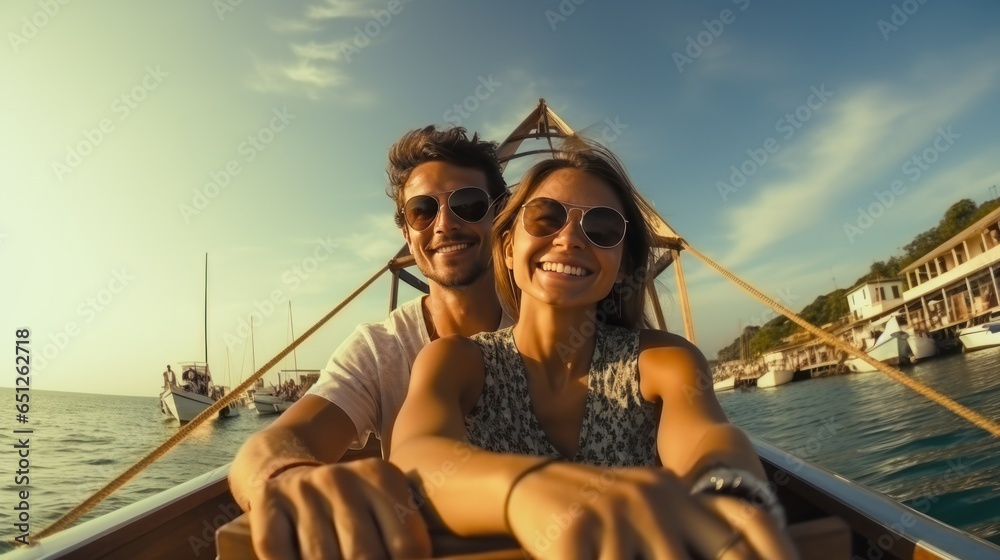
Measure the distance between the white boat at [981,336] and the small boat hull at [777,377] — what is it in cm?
1317

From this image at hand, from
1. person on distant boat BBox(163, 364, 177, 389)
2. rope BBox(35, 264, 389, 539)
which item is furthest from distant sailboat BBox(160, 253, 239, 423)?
rope BBox(35, 264, 389, 539)

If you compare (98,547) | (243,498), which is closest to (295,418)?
(243,498)

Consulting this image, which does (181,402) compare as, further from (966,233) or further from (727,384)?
(966,233)

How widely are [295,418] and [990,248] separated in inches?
1789

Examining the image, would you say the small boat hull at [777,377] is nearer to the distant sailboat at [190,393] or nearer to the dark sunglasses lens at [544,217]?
the distant sailboat at [190,393]

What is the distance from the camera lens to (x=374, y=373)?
2369mm

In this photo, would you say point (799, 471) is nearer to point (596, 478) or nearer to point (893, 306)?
point (596, 478)

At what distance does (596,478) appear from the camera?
0.70 m

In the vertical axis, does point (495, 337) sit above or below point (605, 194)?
below

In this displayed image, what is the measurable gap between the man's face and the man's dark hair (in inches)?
2.9

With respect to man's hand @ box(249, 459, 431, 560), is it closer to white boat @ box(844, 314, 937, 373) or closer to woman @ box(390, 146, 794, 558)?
woman @ box(390, 146, 794, 558)

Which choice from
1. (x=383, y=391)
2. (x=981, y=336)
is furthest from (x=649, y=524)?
(x=981, y=336)

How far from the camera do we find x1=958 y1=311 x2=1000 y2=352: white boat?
31547 millimetres

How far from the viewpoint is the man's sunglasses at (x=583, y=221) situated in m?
1.57
